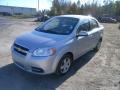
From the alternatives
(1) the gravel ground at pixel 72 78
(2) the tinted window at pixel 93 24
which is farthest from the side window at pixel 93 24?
(1) the gravel ground at pixel 72 78

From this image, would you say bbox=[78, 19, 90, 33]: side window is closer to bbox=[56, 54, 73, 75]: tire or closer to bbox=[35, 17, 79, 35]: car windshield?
bbox=[35, 17, 79, 35]: car windshield

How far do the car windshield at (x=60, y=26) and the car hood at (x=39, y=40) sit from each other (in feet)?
1.13

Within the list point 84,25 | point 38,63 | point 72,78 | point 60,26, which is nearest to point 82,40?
point 84,25

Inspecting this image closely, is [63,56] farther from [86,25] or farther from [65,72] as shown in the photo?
[86,25]

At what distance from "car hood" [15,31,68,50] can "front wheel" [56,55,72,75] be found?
1.72 feet

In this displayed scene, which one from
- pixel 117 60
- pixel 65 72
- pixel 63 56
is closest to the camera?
pixel 63 56

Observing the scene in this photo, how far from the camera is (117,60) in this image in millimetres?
7320

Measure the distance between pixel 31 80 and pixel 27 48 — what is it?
2.90 feet

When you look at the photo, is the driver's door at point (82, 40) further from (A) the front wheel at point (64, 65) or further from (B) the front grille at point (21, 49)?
(B) the front grille at point (21, 49)

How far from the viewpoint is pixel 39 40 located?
Answer: 17.2 ft

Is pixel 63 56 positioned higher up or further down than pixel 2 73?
higher up

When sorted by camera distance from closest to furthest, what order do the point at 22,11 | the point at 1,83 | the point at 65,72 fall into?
the point at 1,83, the point at 65,72, the point at 22,11

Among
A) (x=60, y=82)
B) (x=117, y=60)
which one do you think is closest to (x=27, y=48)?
(x=60, y=82)

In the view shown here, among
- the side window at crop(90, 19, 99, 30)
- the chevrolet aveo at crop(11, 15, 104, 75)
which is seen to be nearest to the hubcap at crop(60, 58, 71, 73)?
the chevrolet aveo at crop(11, 15, 104, 75)
